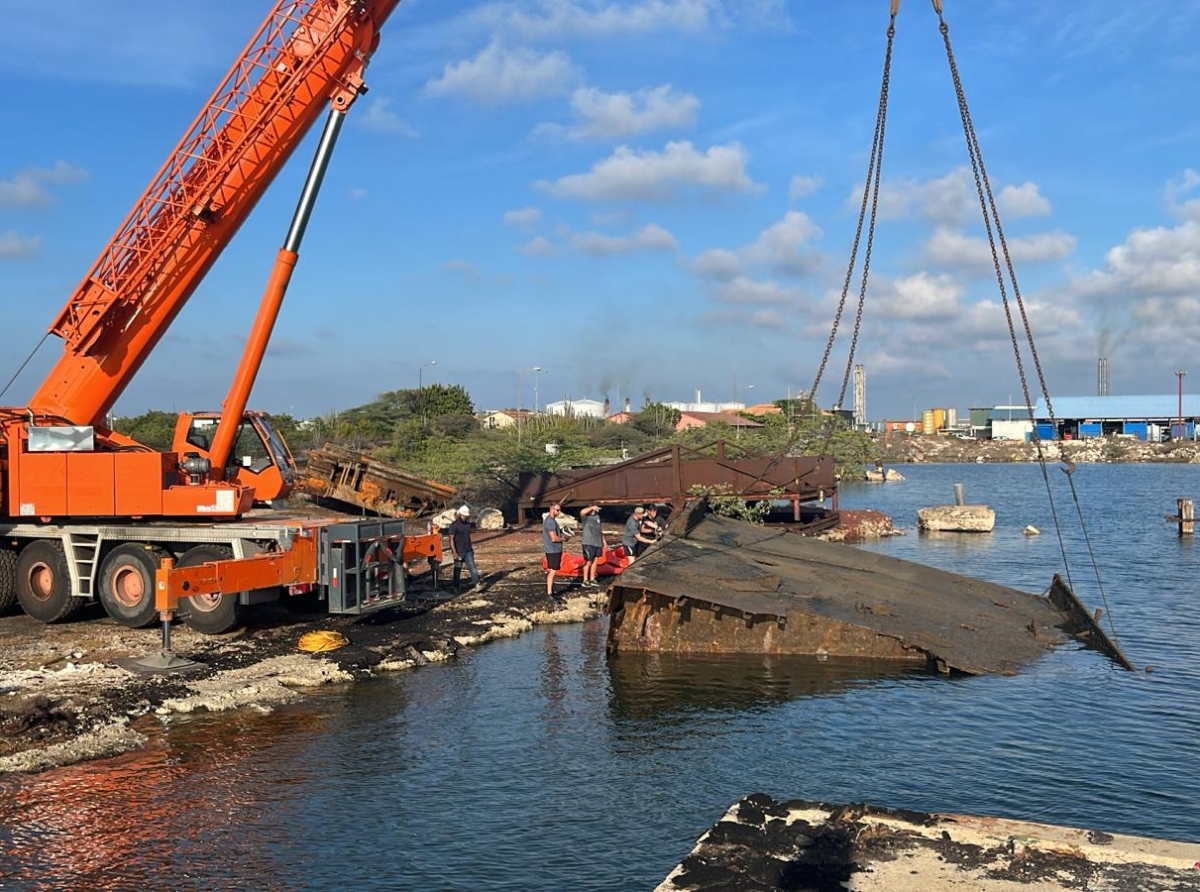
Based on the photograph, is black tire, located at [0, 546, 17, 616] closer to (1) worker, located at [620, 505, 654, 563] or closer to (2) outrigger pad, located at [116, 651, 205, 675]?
(2) outrigger pad, located at [116, 651, 205, 675]

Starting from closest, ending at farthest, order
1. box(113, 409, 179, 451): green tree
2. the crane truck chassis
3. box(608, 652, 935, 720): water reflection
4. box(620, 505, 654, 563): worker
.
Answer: box(608, 652, 935, 720): water reflection, the crane truck chassis, box(620, 505, 654, 563): worker, box(113, 409, 179, 451): green tree

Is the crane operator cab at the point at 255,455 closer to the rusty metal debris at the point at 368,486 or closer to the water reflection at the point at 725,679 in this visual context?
the water reflection at the point at 725,679

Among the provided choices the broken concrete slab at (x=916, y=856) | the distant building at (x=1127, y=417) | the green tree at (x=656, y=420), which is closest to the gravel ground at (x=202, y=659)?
the broken concrete slab at (x=916, y=856)

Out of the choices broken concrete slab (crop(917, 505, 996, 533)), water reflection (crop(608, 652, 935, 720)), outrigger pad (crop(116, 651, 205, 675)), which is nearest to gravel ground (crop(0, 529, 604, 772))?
outrigger pad (crop(116, 651, 205, 675))

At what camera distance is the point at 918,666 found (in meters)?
13.2

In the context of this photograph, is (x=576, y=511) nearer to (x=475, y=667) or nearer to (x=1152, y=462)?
(x=475, y=667)

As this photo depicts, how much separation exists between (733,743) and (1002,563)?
18.8 metres

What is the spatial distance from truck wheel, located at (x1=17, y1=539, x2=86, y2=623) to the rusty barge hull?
27.2ft

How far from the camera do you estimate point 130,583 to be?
50.0 ft

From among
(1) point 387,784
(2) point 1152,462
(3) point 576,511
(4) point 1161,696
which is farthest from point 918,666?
(2) point 1152,462

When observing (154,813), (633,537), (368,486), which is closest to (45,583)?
(154,813)

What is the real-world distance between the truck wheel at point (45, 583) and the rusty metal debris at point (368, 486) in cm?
1288

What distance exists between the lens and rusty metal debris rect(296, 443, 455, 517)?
2908 centimetres

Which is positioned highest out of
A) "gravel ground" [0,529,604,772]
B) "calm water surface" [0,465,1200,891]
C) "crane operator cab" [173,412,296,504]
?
"crane operator cab" [173,412,296,504]
